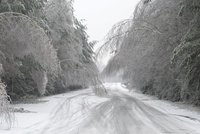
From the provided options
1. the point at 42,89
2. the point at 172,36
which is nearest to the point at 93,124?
the point at 172,36

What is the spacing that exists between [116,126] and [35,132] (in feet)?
9.66

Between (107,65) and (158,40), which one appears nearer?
(158,40)

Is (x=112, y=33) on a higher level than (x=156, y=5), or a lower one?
lower

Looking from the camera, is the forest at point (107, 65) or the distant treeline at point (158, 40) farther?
the distant treeline at point (158, 40)

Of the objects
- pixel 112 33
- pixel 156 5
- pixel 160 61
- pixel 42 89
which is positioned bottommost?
pixel 42 89

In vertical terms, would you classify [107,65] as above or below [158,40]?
below

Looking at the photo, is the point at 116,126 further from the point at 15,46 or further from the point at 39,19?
the point at 39,19

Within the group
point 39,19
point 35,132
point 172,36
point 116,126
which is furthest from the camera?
point 39,19

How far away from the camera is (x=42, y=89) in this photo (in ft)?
86.7

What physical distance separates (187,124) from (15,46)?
9.30 metres

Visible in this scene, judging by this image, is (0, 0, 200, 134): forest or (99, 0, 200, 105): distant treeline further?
(99, 0, 200, 105): distant treeline

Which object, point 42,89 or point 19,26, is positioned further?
point 42,89

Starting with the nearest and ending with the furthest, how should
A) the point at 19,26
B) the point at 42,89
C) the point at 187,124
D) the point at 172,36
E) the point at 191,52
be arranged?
1. the point at 187,124
2. the point at 19,26
3. the point at 191,52
4. the point at 172,36
5. the point at 42,89

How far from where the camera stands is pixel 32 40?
54.1ft
